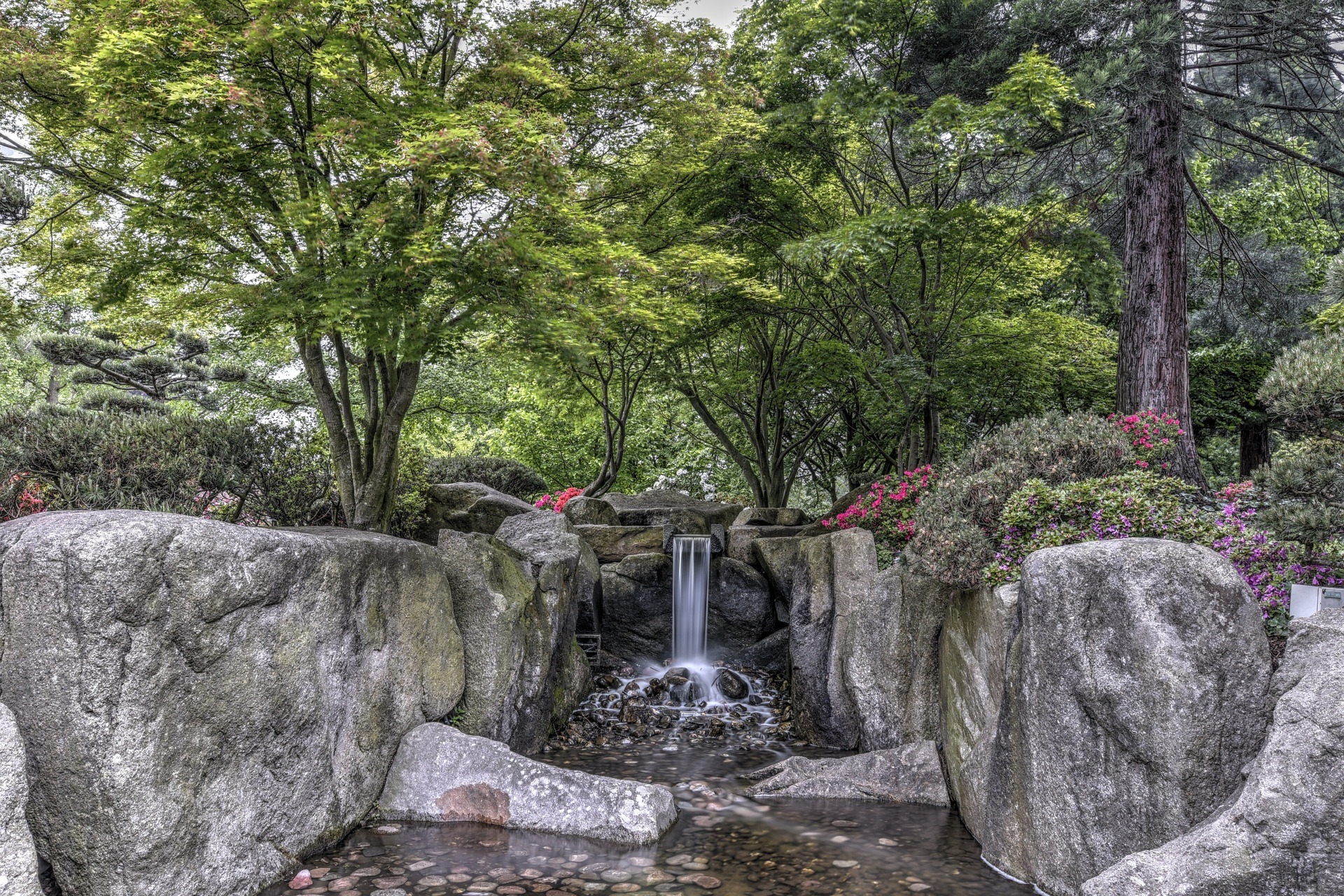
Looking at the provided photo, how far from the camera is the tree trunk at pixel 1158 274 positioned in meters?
8.12

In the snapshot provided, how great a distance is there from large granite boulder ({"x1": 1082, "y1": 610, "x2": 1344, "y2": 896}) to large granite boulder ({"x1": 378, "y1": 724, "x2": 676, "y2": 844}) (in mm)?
2686

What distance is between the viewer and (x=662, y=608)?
10.2 meters

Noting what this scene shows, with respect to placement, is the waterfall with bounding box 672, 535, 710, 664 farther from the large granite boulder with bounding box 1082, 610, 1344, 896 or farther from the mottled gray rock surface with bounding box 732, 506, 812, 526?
the large granite boulder with bounding box 1082, 610, 1344, 896

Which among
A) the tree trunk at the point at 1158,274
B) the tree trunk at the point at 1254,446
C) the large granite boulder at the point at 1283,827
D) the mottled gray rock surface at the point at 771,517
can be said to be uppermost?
the tree trunk at the point at 1158,274

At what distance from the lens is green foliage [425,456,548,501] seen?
14367 mm

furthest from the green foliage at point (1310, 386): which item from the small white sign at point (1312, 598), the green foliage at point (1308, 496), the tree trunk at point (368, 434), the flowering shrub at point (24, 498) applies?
the flowering shrub at point (24, 498)

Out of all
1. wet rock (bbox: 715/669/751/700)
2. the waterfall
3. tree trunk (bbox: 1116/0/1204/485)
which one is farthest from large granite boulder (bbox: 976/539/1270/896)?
the waterfall

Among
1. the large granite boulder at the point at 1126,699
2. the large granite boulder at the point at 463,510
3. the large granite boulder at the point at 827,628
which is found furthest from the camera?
the large granite boulder at the point at 463,510

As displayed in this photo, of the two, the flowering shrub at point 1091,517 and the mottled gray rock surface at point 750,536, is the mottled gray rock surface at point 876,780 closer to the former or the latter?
the flowering shrub at point 1091,517

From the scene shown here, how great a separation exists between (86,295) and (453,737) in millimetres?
5475

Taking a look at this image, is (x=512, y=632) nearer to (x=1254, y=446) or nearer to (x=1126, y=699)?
(x=1126, y=699)

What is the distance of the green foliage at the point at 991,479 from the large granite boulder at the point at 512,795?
2.58 m

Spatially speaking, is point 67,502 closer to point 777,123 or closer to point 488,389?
point 777,123

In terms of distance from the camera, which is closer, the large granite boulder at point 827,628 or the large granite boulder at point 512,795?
the large granite boulder at point 512,795
